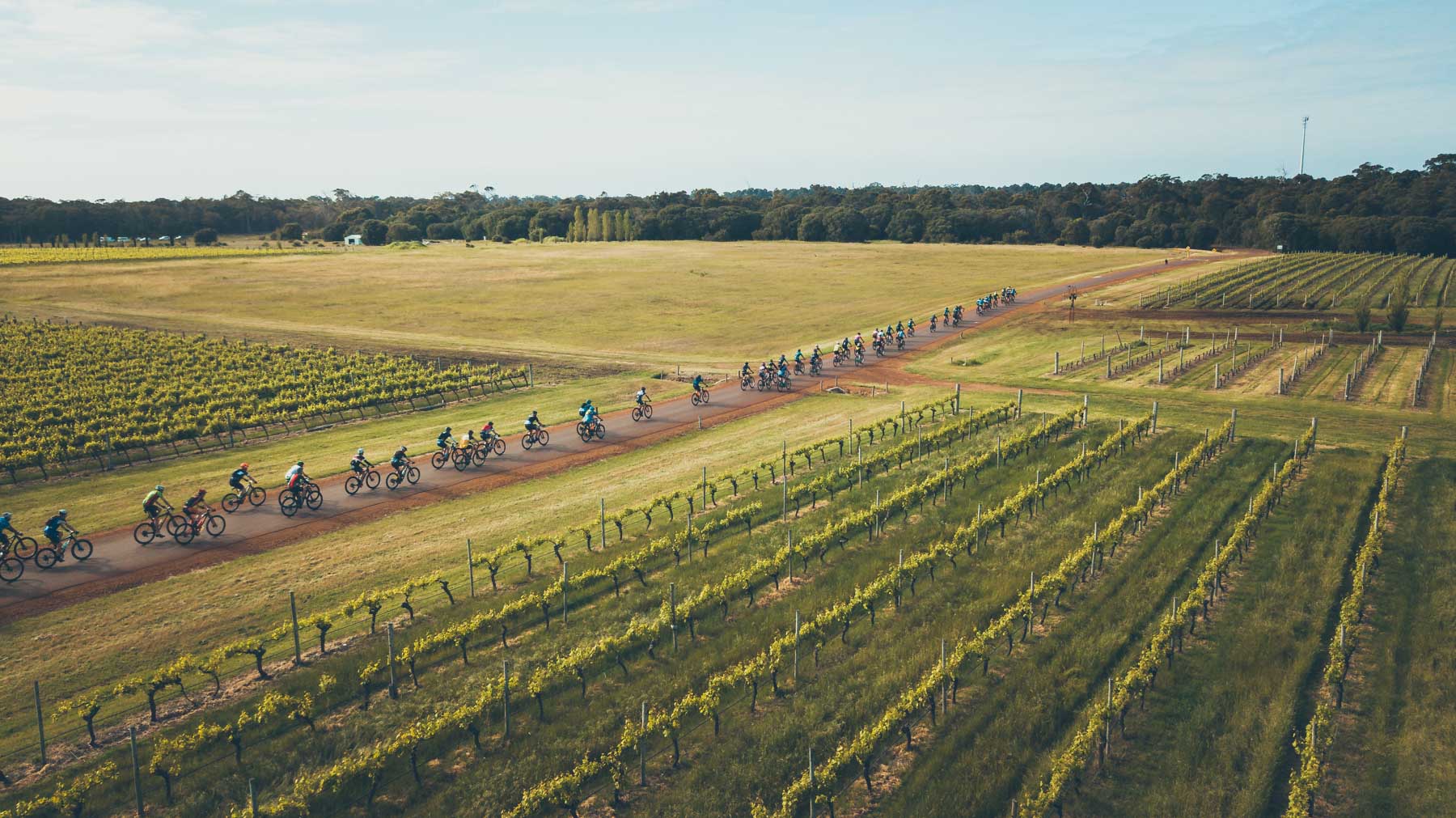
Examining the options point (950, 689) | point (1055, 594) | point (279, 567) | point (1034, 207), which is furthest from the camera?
point (1034, 207)

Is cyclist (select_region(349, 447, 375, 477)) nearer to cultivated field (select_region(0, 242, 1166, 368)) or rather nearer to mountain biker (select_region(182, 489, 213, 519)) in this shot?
mountain biker (select_region(182, 489, 213, 519))

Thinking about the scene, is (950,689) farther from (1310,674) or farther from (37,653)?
(37,653)

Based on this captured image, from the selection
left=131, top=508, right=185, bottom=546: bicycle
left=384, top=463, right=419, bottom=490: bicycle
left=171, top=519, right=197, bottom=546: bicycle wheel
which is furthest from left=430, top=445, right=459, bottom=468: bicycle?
left=131, top=508, right=185, bottom=546: bicycle

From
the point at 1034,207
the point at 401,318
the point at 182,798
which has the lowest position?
the point at 182,798

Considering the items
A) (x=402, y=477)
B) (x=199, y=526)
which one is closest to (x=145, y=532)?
(x=199, y=526)

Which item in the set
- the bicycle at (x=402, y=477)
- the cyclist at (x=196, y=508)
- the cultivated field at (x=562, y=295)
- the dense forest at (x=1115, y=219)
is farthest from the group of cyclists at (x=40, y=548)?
the dense forest at (x=1115, y=219)

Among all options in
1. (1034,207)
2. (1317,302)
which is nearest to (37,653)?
(1317,302)

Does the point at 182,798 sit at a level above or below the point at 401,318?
below
